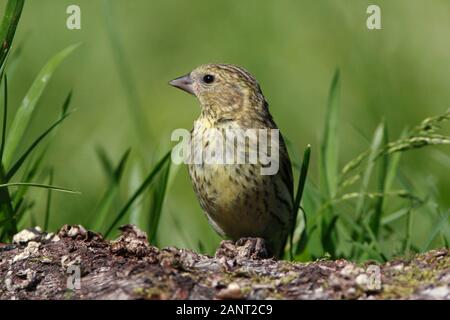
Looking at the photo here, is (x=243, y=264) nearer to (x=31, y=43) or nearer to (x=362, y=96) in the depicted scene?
(x=362, y=96)

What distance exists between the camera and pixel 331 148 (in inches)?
196

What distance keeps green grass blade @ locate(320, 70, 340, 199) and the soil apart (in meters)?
1.31

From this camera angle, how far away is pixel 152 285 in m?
3.09

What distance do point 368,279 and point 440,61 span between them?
177 inches

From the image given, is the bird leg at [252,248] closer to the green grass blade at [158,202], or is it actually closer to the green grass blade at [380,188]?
the green grass blade at [158,202]

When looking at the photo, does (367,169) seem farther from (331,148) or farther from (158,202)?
(158,202)

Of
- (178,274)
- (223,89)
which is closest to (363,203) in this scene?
(223,89)

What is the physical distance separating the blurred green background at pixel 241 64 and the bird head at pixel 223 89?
1.35m

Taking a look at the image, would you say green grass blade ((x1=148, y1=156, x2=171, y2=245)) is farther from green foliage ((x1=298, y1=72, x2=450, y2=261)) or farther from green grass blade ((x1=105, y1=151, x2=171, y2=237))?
Answer: green foliage ((x1=298, y1=72, x2=450, y2=261))

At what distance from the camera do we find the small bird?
4441mm

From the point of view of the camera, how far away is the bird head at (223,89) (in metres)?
4.88

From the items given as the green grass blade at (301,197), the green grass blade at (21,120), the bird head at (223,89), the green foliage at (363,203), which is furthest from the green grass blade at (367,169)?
the green grass blade at (21,120)

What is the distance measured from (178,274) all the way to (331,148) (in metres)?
1.96

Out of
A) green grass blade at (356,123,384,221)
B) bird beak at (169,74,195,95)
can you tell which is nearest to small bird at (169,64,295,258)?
bird beak at (169,74,195,95)
